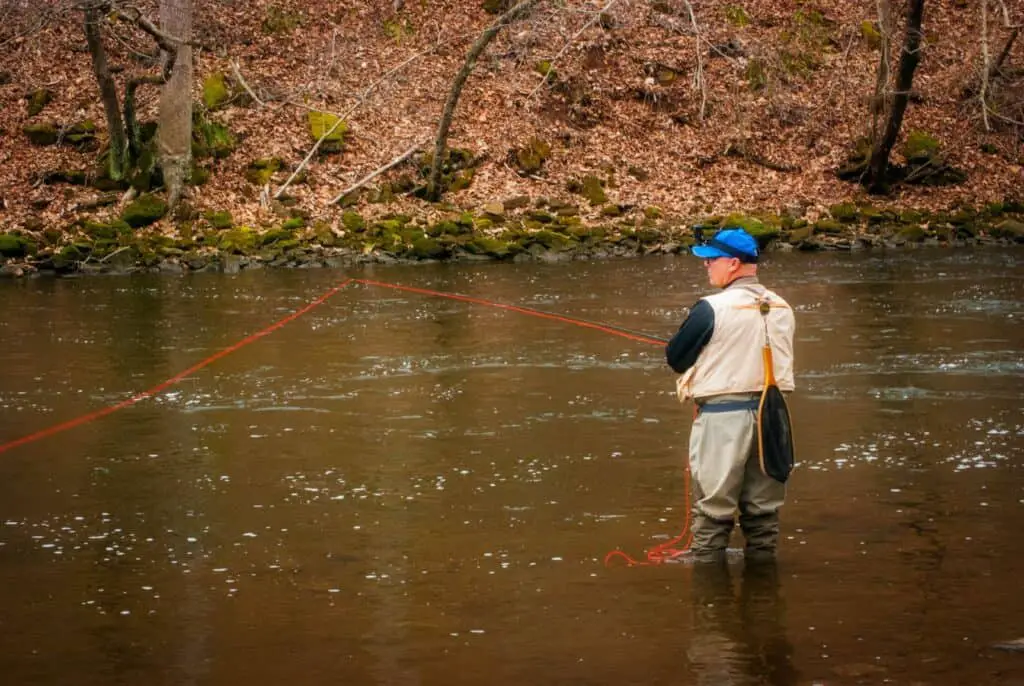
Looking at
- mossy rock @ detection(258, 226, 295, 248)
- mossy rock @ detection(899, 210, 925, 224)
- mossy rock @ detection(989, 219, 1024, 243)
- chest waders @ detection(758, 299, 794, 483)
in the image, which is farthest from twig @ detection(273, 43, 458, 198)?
chest waders @ detection(758, 299, 794, 483)

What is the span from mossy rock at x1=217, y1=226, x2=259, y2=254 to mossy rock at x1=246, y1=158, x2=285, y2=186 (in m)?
2.75

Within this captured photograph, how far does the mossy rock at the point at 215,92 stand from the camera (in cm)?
3244

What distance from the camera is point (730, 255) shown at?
7043 millimetres

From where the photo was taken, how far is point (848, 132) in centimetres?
3453

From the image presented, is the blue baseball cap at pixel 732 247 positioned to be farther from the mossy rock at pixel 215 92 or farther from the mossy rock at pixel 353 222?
the mossy rock at pixel 215 92

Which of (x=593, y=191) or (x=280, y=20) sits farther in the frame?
(x=280, y=20)

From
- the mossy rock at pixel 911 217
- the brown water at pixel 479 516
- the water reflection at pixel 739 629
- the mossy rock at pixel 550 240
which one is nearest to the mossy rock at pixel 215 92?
the mossy rock at pixel 550 240

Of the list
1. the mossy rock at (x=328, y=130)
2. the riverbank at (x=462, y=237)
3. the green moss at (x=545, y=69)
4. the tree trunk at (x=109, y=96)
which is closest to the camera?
the riverbank at (x=462, y=237)

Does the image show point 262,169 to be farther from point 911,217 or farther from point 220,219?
point 911,217

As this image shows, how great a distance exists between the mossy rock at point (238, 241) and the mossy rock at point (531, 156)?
653 centimetres

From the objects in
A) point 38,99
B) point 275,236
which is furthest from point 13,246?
point 38,99

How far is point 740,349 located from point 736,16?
3214 centimetres

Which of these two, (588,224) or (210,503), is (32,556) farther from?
(588,224)

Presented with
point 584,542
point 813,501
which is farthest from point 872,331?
point 584,542
